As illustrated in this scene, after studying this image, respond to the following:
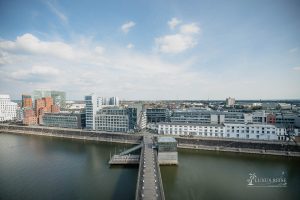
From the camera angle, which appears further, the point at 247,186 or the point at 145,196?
the point at 247,186

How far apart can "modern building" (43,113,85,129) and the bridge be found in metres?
26.6

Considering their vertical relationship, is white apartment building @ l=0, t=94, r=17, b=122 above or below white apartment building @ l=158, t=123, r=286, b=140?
above

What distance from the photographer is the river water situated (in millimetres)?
17141

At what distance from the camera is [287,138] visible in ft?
106

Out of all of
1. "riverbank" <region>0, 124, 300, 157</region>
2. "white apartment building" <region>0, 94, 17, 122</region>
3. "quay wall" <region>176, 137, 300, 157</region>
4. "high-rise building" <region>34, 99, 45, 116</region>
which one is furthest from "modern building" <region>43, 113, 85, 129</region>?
"quay wall" <region>176, 137, 300, 157</region>

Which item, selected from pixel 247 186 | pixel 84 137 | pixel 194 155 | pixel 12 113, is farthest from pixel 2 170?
pixel 12 113

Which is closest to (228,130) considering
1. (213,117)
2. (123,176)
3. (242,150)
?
(242,150)

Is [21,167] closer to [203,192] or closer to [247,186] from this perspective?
[203,192]

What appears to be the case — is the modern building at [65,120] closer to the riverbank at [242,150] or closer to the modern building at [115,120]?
the modern building at [115,120]

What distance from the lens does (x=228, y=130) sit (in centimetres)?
3534

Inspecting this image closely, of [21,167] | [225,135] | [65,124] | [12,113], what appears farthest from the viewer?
[12,113]

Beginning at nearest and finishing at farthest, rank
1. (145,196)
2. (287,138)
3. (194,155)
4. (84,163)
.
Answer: (145,196)
(84,163)
(194,155)
(287,138)

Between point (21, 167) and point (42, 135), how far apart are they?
25.5 meters

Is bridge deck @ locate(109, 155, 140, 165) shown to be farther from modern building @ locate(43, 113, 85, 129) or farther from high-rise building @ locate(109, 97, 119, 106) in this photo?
high-rise building @ locate(109, 97, 119, 106)
